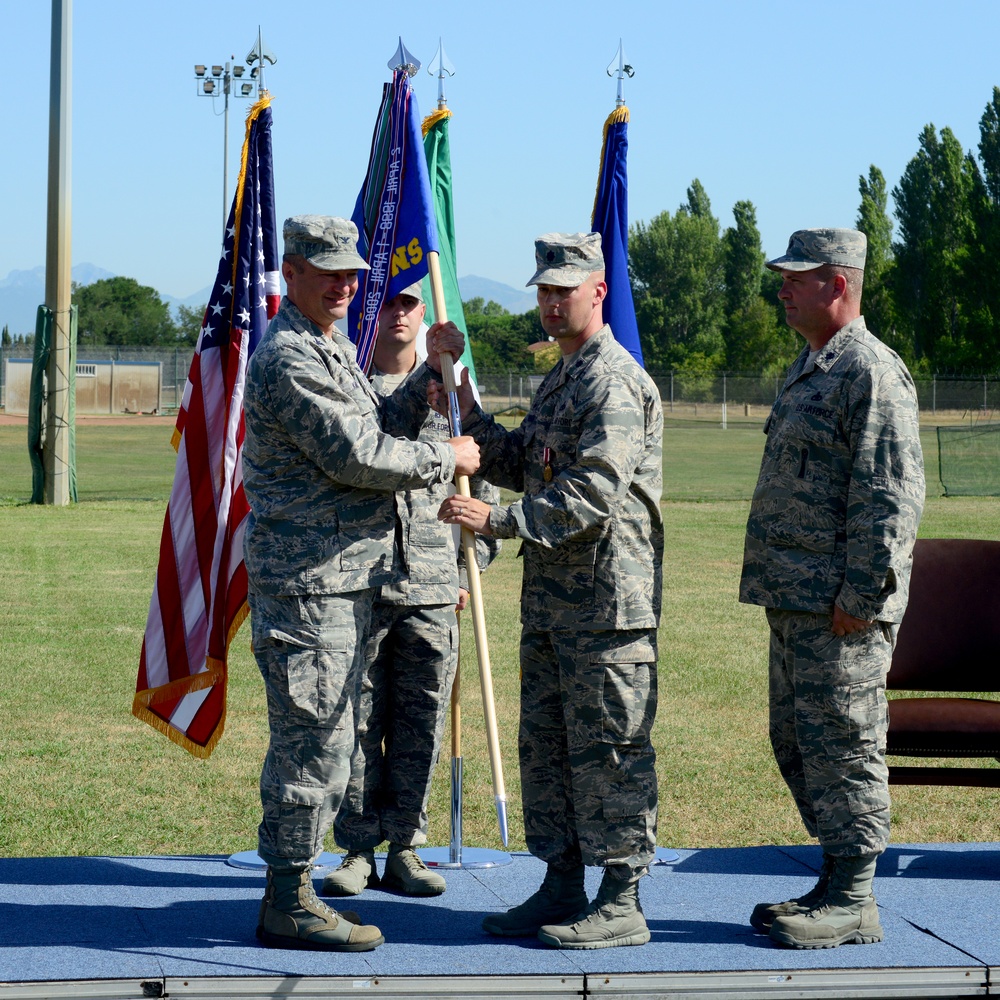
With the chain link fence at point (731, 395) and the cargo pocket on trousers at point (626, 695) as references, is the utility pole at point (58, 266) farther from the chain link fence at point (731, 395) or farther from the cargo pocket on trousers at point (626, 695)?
the chain link fence at point (731, 395)

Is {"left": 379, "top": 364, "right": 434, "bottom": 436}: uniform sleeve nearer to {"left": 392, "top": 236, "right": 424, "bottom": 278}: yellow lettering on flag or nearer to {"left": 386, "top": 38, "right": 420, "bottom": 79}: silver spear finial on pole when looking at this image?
{"left": 392, "top": 236, "right": 424, "bottom": 278}: yellow lettering on flag

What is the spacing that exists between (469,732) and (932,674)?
3221 mm

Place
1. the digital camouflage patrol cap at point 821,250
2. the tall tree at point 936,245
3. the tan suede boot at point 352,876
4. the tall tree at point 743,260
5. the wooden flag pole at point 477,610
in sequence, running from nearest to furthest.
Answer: the digital camouflage patrol cap at point 821,250
the wooden flag pole at point 477,610
the tan suede boot at point 352,876
the tall tree at point 936,245
the tall tree at point 743,260

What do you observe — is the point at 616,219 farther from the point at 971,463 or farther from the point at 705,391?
the point at 705,391

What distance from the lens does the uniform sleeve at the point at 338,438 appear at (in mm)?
4266

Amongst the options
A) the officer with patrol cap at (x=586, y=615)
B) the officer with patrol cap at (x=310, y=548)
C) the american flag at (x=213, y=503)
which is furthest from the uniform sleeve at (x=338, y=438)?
the american flag at (x=213, y=503)

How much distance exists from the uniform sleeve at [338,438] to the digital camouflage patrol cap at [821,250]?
4.29 ft

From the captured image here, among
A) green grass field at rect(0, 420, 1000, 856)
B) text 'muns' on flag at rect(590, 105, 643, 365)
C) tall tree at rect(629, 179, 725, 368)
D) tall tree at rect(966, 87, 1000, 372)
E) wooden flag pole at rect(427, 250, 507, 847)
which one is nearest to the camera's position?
wooden flag pole at rect(427, 250, 507, 847)

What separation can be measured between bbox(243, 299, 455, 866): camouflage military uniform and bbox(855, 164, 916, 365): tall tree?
186ft

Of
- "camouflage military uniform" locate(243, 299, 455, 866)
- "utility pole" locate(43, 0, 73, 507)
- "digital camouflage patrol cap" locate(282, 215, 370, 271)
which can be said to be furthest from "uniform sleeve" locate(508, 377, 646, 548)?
"utility pole" locate(43, 0, 73, 507)

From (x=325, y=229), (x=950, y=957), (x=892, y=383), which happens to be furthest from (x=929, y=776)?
(x=325, y=229)

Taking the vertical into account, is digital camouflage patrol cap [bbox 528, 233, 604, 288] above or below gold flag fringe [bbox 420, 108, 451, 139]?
below

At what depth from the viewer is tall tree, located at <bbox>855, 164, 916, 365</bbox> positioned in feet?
201

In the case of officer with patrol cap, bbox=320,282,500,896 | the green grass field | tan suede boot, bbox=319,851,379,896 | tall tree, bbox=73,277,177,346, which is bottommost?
the green grass field
